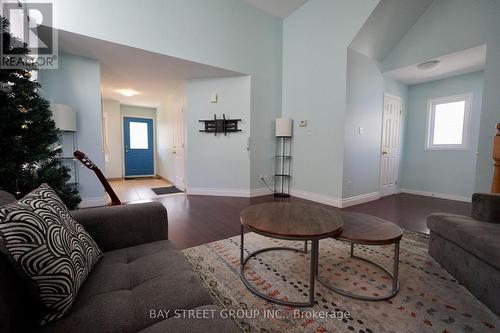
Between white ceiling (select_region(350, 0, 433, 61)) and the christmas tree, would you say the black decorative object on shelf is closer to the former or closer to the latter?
white ceiling (select_region(350, 0, 433, 61))

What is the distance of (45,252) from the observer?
70 cm

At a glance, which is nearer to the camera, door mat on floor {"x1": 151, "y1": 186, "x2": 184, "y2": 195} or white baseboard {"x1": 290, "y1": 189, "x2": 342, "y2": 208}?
white baseboard {"x1": 290, "y1": 189, "x2": 342, "y2": 208}

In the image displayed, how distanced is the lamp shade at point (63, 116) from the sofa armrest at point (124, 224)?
248 centimetres

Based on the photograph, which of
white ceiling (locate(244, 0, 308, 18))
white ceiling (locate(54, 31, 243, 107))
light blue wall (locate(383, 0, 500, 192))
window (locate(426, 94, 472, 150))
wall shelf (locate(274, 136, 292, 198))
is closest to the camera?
light blue wall (locate(383, 0, 500, 192))

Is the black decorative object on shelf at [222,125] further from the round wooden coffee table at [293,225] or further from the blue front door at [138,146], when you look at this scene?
the blue front door at [138,146]

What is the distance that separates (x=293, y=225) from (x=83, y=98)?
12.4 ft

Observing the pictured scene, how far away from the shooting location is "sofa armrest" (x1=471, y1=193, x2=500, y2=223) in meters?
1.64

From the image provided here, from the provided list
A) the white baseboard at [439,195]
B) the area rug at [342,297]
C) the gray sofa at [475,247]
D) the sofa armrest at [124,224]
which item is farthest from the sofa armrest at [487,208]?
the white baseboard at [439,195]

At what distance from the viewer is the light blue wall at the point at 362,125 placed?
352 centimetres

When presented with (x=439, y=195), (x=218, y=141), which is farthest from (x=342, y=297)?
(x=439, y=195)

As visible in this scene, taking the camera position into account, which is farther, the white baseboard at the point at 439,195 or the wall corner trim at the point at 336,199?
the white baseboard at the point at 439,195

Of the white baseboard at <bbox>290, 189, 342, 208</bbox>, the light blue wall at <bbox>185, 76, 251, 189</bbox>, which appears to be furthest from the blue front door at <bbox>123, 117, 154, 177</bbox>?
the white baseboard at <bbox>290, 189, 342, 208</bbox>

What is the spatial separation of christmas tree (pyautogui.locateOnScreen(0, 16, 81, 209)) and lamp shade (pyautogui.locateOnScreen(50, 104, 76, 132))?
55.6 inches

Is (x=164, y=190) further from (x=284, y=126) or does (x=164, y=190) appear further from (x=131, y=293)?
(x=131, y=293)
